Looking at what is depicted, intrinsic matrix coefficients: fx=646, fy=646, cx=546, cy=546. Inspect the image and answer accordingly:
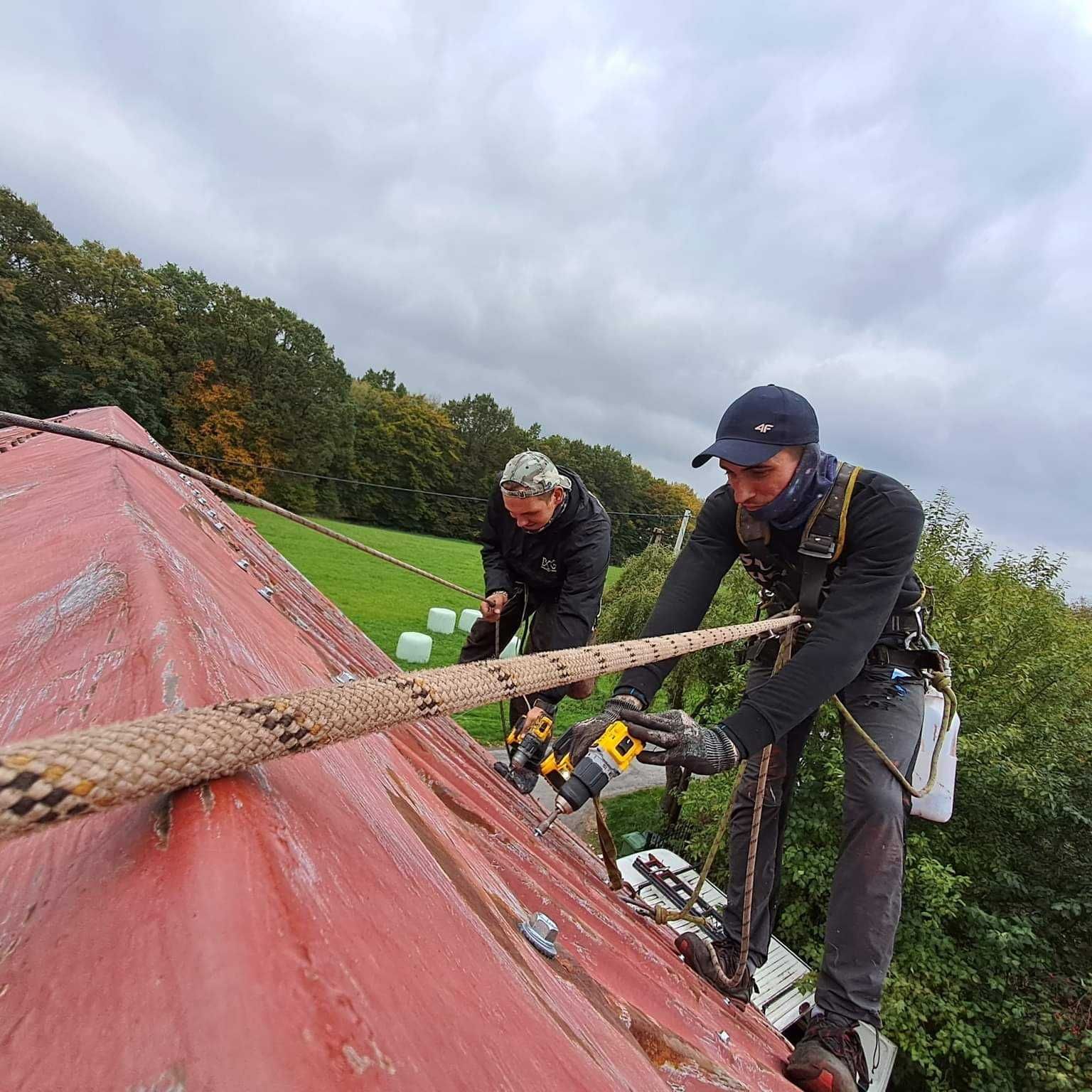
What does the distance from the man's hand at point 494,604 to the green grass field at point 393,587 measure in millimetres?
4072

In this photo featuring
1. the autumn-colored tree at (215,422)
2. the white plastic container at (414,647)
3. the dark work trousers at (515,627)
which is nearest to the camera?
the dark work trousers at (515,627)

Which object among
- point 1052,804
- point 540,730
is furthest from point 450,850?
point 1052,804

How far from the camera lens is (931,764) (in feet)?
8.86

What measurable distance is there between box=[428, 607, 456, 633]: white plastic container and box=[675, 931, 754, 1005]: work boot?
18365 mm

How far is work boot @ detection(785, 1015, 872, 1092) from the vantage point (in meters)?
2.04

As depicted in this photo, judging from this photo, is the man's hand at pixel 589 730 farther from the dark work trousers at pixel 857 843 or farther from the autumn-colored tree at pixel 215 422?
the autumn-colored tree at pixel 215 422

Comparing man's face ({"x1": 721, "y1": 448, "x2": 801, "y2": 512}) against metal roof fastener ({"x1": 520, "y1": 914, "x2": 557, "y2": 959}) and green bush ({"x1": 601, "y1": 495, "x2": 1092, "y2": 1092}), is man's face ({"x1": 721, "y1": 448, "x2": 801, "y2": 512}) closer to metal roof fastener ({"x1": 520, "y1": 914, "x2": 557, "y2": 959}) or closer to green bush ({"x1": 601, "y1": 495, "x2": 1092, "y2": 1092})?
metal roof fastener ({"x1": 520, "y1": 914, "x2": 557, "y2": 959})

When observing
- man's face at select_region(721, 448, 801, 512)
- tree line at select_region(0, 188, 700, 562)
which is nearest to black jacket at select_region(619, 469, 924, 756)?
man's face at select_region(721, 448, 801, 512)

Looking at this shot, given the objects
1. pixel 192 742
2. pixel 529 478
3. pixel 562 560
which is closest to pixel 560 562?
pixel 562 560

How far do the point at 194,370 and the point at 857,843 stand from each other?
5027 cm

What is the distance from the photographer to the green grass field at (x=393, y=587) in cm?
1709

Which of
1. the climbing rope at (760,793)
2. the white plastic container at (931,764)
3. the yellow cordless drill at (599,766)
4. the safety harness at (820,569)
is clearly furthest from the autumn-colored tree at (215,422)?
the yellow cordless drill at (599,766)

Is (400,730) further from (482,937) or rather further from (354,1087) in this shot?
(354,1087)

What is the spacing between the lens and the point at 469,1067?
2.34ft
